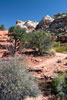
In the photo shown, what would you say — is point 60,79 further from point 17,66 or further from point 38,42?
point 38,42

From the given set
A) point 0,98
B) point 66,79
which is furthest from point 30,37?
point 0,98

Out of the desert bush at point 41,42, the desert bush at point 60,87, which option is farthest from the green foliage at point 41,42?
the desert bush at point 60,87

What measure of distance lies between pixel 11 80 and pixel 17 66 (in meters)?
0.54

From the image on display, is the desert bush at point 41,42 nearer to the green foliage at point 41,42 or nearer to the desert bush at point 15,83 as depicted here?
the green foliage at point 41,42

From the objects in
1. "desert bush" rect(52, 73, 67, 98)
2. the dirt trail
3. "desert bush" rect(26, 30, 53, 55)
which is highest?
"desert bush" rect(26, 30, 53, 55)

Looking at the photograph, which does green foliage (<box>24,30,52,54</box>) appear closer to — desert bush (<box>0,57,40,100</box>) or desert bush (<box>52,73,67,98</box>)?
desert bush (<box>52,73,67,98</box>)

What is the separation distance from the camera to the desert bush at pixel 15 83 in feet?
11.1

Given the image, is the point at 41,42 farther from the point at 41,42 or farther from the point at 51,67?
the point at 51,67

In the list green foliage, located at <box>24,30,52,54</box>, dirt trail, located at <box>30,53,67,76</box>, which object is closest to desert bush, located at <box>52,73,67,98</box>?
dirt trail, located at <box>30,53,67,76</box>

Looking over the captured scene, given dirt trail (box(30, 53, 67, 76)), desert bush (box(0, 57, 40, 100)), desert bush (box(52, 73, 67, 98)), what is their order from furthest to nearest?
dirt trail (box(30, 53, 67, 76)) < desert bush (box(52, 73, 67, 98)) < desert bush (box(0, 57, 40, 100))

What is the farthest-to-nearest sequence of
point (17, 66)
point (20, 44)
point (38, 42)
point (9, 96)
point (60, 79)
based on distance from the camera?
1. point (20, 44)
2. point (38, 42)
3. point (60, 79)
4. point (17, 66)
5. point (9, 96)

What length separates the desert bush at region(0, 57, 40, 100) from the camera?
338cm

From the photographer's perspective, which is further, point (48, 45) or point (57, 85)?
point (48, 45)

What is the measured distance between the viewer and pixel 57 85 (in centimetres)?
397
